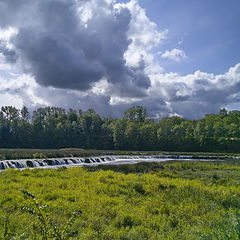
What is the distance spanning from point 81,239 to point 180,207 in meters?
4.81

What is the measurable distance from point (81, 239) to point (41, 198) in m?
4.34

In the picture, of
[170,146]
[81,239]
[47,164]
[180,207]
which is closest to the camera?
[81,239]

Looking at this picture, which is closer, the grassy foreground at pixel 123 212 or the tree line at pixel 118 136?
the grassy foreground at pixel 123 212

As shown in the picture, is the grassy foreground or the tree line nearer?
the grassy foreground

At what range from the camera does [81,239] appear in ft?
20.6

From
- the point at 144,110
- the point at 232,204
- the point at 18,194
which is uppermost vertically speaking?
the point at 144,110

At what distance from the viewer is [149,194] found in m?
12.2

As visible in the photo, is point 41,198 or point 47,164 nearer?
point 41,198

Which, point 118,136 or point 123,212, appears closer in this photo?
point 123,212

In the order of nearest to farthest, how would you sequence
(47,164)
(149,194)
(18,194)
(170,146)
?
(18,194) < (149,194) < (47,164) < (170,146)

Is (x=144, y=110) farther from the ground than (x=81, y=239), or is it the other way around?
(x=144, y=110)

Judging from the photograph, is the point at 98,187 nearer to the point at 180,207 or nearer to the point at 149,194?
the point at 149,194

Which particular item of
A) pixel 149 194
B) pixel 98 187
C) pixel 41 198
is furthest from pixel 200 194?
pixel 41 198

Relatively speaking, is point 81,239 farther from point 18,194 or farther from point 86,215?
point 18,194
